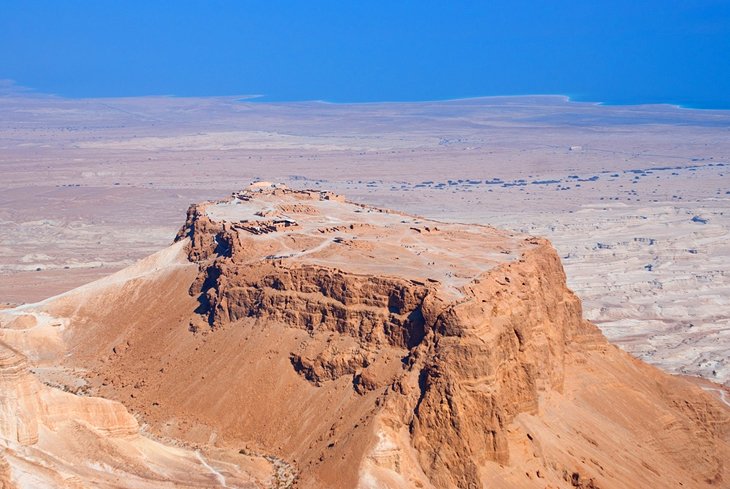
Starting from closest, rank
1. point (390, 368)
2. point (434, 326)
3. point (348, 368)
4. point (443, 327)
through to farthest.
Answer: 1. point (443, 327)
2. point (434, 326)
3. point (390, 368)
4. point (348, 368)

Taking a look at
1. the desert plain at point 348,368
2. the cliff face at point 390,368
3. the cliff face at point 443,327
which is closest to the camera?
the desert plain at point 348,368

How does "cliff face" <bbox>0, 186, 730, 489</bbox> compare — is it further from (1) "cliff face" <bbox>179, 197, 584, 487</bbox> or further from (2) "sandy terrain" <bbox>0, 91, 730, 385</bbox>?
(2) "sandy terrain" <bbox>0, 91, 730, 385</bbox>

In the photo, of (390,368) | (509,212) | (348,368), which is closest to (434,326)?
(390,368)

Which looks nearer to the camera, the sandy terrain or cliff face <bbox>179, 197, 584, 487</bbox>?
cliff face <bbox>179, 197, 584, 487</bbox>

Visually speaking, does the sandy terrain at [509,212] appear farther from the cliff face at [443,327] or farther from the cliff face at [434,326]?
the cliff face at [443,327]

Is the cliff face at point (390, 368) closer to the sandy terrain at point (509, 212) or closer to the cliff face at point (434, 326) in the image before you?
the cliff face at point (434, 326)

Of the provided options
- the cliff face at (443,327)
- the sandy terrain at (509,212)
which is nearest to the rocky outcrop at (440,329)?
the cliff face at (443,327)

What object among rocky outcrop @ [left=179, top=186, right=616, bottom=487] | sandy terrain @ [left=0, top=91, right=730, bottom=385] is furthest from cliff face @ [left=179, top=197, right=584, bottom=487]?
sandy terrain @ [left=0, top=91, right=730, bottom=385]

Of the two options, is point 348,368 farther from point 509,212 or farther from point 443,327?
point 509,212

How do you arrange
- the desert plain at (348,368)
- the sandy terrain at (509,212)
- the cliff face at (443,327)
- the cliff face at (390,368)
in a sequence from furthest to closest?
the sandy terrain at (509,212) < the cliff face at (390,368) < the cliff face at (443,327) < the desert plain at (348,368)

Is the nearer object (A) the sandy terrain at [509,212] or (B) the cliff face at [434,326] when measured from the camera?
(B) the cliff face at [434,326]
